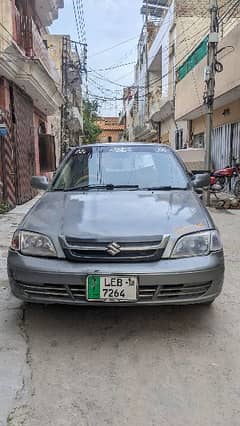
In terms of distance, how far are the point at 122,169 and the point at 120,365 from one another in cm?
215

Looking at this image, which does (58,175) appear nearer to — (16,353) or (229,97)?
(16,353)

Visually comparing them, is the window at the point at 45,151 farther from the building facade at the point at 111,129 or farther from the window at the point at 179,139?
the building facade at the point at 111,129

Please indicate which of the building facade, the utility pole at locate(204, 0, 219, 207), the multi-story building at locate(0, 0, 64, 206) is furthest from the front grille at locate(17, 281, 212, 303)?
the building facade

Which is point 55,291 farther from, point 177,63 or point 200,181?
point 177,63

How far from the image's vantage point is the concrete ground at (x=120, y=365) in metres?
2.23

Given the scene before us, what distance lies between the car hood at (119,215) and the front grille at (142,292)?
13.9 inches

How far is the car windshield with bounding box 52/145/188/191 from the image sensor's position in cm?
410

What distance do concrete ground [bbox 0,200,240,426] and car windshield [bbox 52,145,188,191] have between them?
122 cm

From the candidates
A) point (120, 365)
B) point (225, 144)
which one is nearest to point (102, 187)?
point (120, 365)

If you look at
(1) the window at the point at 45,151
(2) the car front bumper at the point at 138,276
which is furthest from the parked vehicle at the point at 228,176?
(2) the car front bumper at the point at 138,276

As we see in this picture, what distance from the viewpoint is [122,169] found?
170 inches

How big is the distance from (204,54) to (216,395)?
13.4 meters

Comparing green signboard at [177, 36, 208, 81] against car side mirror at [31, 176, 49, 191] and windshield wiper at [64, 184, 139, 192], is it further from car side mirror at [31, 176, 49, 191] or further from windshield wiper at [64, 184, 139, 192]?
windshield wiper at [64, 184, 139, 192]

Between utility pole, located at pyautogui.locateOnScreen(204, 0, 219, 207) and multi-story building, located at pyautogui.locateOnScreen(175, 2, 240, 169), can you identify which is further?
multi-story building, located at pyautogui.locateOnScreen(175, 2, 240, 169)
